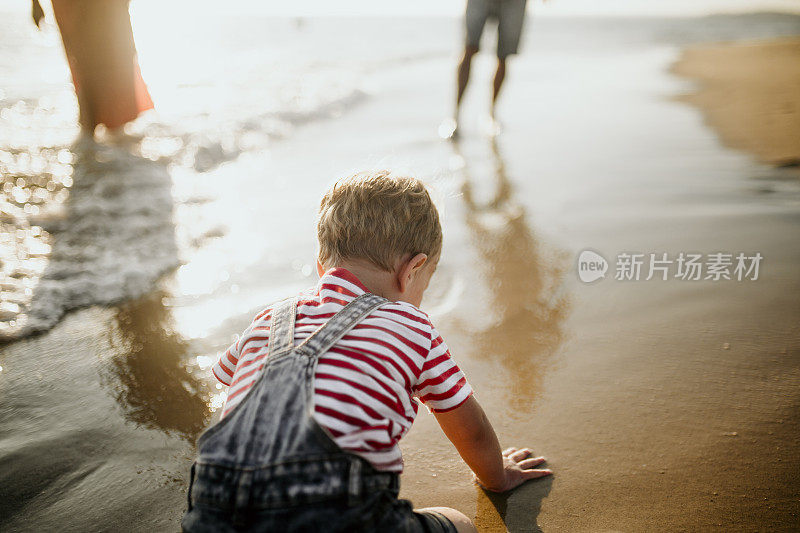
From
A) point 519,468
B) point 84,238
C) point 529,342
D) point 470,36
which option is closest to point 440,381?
point 519,468

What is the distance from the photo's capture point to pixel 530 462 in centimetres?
152

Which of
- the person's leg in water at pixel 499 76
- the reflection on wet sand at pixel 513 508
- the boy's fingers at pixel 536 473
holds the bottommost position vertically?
the reflection on wet sand at pixel 513 508

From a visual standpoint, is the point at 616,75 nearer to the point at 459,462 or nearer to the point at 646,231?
the point at 646,231

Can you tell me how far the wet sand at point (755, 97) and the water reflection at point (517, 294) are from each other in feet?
7.00

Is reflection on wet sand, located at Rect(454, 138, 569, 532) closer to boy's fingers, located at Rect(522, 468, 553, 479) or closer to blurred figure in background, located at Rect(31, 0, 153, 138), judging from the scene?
boy's fingers, located at Rect(522, 468, 553, 479)

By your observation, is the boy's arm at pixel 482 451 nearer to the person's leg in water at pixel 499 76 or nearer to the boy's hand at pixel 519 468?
the boy's hand at pixel 519 468

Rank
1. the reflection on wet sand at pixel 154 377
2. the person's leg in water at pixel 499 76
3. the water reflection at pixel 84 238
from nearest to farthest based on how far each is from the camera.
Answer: the reflection on wet sand at pixel 154 377, the water reflection at pixel 84 238, the person's leg in water at pixel 499 76

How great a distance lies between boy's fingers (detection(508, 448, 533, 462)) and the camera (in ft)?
5.01

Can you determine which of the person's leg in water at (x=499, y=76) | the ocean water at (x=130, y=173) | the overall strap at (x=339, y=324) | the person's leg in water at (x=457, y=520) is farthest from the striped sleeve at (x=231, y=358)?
the person's leg in water at (x=499, y=76)

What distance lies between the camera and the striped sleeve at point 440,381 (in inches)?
46.3

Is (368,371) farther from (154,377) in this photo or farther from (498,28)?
(498,28)

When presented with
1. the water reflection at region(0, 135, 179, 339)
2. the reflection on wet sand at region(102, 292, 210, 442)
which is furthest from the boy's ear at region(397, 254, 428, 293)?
the water reflection at region(0, 135, 179, 339)

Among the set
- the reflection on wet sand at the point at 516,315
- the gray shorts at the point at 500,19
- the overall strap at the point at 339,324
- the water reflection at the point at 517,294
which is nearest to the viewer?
the overall strap at the point at 339,324

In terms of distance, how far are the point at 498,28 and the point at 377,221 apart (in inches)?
151
